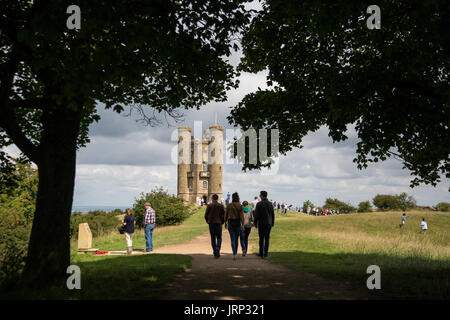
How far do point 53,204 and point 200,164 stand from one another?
227 ft

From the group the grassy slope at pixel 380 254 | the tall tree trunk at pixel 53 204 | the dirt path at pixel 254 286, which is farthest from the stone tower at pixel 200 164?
the tall tree trunk at pixel 53 204

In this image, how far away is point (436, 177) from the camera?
12.4 m

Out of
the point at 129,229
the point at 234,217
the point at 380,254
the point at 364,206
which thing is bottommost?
the point at 364,206

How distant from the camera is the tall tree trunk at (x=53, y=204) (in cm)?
670

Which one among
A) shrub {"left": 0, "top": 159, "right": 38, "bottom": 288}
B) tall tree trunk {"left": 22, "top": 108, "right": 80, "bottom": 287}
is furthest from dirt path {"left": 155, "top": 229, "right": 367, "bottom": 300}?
shrub {"left": 0, "top": 159, "right": 38, "bottom": 288}

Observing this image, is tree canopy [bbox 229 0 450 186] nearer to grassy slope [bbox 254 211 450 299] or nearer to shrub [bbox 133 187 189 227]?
grassy slope [bbox 254 211 450 299]

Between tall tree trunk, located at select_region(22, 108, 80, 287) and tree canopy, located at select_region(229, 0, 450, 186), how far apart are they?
5.33 meters

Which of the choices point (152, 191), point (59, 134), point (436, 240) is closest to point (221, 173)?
point (152, 191)

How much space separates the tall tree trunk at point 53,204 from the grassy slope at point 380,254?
585 cm

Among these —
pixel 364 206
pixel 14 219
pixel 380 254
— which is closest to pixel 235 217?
pixel 380 254

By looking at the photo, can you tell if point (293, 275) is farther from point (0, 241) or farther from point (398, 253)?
point (0, 241)

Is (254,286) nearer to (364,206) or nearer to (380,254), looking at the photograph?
(380,254)

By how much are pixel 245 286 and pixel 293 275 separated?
1937mm

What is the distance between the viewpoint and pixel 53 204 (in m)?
6.79
